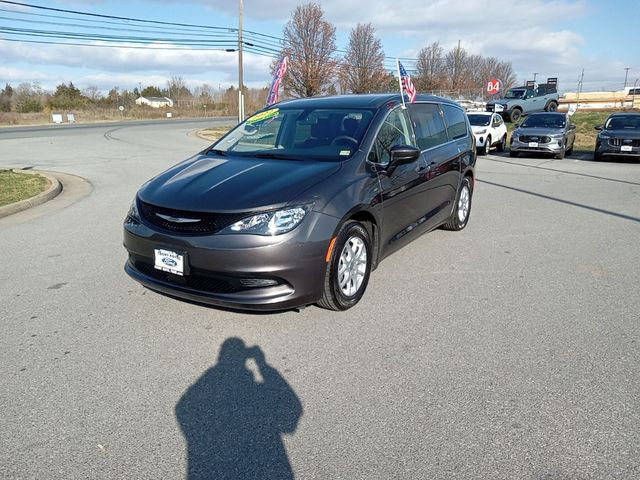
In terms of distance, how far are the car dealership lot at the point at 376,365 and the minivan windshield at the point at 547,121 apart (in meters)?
12.7

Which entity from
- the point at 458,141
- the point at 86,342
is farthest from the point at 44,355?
the point at 458,141

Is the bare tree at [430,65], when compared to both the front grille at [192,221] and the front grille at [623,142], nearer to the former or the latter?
the front grille at [623,142]

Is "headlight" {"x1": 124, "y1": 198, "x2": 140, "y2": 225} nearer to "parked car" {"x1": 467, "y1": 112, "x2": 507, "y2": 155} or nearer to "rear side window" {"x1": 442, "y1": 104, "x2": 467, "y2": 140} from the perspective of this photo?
"rear side window" {"x1": 442, "y1": 104, "x2": 467, "y2": 140}

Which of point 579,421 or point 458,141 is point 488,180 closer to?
point 458,141

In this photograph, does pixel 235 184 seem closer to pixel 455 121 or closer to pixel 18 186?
pixel 455 121

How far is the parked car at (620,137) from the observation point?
605 inches

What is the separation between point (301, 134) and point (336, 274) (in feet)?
5.43

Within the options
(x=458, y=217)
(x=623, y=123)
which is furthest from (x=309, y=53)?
(x=458, y=217)

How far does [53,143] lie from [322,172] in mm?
21895

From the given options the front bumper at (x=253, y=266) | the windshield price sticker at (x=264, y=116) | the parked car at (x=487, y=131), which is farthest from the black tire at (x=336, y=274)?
the parked car at (x=487, y=131)

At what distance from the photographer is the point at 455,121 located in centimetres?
672

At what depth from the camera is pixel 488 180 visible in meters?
12.1

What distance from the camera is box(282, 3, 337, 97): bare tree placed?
86.4 feet

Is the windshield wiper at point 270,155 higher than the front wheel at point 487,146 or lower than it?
higher
